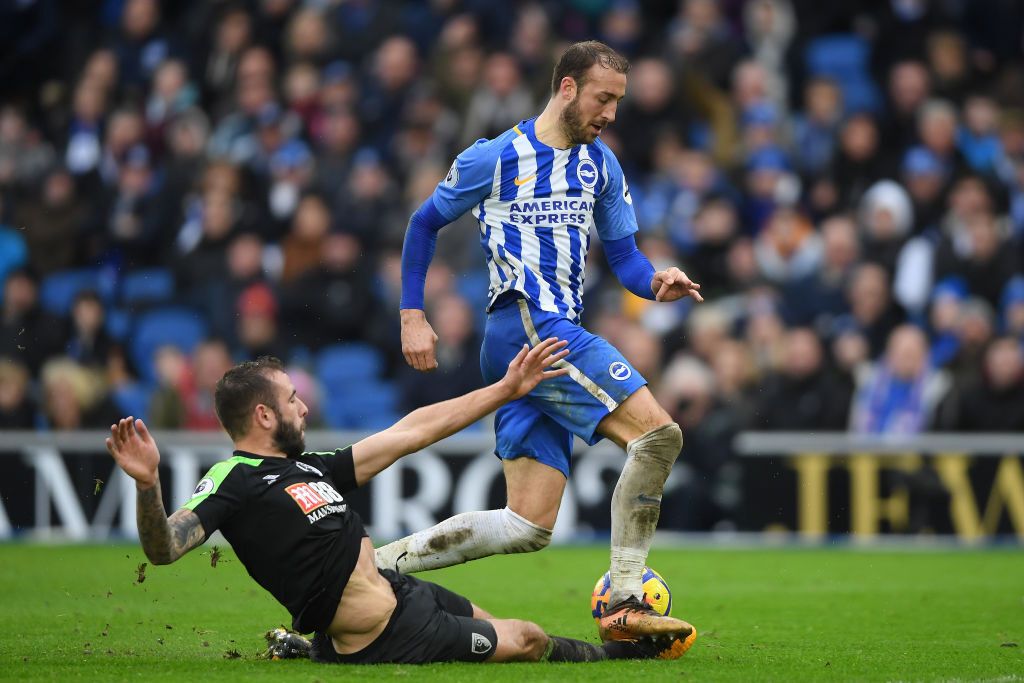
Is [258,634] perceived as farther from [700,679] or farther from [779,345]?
[779,345]

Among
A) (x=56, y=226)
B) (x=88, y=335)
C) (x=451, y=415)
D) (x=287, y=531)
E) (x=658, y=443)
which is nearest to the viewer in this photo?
(x=287, y=531)

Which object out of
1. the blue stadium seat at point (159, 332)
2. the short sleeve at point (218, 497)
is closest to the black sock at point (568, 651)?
the short sleeve at point (218, 497)

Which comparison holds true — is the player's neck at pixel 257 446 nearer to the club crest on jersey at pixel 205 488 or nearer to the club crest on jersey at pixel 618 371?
the club crest on jersey at pixel 205 488

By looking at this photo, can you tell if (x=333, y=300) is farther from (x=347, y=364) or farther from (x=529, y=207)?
(x=529, y=207)

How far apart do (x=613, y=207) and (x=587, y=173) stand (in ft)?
0.90

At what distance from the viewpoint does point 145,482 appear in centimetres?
516

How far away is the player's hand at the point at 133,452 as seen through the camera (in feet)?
16.8

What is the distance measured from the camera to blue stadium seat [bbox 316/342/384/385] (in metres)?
14.8

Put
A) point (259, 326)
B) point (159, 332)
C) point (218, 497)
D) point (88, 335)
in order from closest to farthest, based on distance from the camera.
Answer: point (218, 497) → point (259, 326) → point (88, 335) → point (159, 332)

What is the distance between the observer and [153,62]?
1802 centimetres

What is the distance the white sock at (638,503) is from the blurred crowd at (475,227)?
6916 millimetres

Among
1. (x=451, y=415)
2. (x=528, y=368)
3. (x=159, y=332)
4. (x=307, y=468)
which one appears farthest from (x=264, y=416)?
(x=159, y=332)

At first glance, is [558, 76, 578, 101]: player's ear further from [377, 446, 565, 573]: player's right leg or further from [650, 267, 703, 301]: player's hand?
[377, 446, 565, 573]: player's right leg

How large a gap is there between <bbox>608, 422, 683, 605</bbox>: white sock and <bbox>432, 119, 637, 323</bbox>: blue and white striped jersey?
706 millimetres
